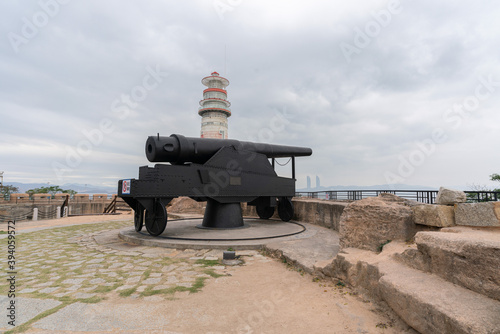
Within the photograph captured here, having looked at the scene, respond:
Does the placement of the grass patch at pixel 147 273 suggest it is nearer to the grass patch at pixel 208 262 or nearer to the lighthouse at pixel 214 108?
the grass patch at pixel 208 262

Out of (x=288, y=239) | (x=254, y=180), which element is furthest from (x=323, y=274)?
(x=254, y=180)

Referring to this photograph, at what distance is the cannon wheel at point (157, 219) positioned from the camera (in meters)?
7.01

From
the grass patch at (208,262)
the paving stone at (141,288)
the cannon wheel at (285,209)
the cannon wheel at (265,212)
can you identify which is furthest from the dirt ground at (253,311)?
the cannon wheel at (265,212)

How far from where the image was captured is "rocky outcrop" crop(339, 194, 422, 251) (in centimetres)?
432

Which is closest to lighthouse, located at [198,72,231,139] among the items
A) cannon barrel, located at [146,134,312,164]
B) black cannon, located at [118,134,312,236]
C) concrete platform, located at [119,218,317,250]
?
black cannon, located at [118,134,312,236]

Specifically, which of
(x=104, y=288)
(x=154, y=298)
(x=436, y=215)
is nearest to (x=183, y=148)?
(x=104, y=288)

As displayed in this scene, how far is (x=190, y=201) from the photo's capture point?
1554cm

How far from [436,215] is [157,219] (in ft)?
19.9

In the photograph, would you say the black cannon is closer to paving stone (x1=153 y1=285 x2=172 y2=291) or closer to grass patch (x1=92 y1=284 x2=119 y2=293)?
grass patch (x1=92 y1=284 x2=119 y2=293)

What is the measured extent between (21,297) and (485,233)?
578cm

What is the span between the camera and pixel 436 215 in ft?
12.9

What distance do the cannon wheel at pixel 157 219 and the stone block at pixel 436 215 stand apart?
554 cm

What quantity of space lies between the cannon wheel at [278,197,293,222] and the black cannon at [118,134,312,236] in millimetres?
1011

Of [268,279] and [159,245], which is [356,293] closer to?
[268,279]
